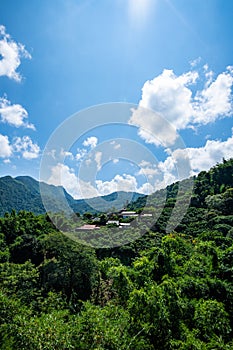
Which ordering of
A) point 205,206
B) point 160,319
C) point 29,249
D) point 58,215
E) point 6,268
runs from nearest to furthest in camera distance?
point 160,319 < point 6,268 < point 29,249 < point 58,215 < point 205,206

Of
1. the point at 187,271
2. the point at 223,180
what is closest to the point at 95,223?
the point at 223,180

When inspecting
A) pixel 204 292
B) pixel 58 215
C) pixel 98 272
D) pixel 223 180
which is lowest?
pixel 98 272

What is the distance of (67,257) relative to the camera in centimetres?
1052

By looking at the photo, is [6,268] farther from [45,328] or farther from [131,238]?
[131,238]

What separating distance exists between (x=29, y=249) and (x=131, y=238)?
21.6 ft

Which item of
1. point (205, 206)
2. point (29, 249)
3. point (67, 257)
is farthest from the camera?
point (205, 206)

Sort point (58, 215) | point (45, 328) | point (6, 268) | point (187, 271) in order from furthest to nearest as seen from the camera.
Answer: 1. point (58, 215)
2. point (6, 268)
3. point (187, 271)
4. point (45, 328)

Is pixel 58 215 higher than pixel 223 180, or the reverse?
pixel 223 180

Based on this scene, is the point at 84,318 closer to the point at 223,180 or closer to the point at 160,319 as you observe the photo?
the point at 160,319

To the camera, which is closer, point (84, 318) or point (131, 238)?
point (84, 318)

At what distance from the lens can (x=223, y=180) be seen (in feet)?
98.3

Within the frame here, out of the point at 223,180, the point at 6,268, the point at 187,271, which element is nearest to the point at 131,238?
the point at 6,268

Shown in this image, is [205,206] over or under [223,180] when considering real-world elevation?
under

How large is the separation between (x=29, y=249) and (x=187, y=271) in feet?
41.6
